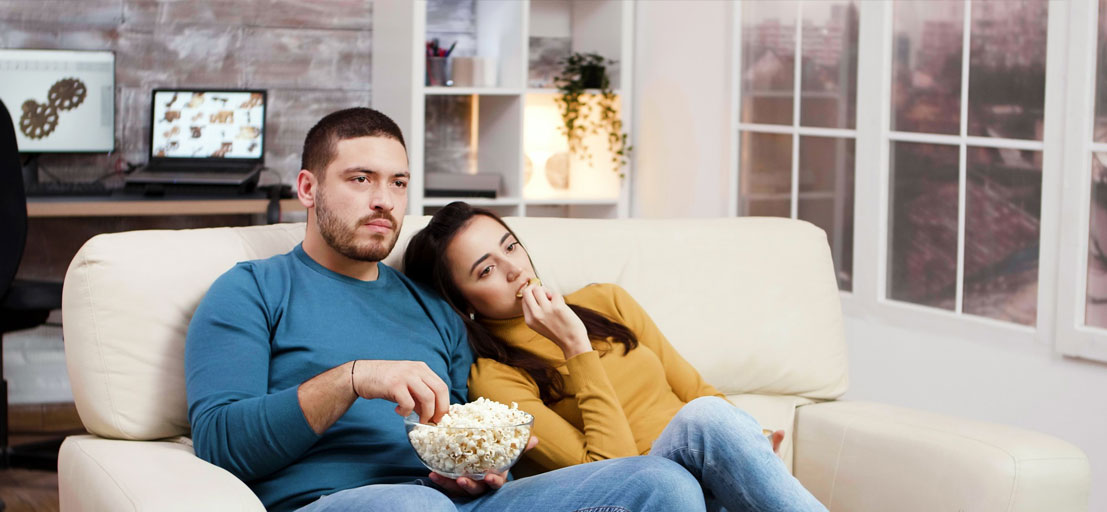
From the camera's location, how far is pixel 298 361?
1827 millimetres

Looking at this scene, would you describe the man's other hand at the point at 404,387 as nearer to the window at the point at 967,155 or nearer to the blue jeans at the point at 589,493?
the blue jeans at the point at 589,493

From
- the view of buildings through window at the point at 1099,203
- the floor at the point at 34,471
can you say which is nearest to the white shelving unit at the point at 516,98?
the floor at the point at 34,471

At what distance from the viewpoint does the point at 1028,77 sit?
2.83m

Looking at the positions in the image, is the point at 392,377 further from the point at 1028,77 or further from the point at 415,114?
the point at 415,114

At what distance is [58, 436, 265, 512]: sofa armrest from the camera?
150 cm

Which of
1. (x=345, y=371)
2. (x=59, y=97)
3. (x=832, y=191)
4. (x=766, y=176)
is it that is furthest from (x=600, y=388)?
(x=59, y=97)

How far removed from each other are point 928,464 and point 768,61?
6.70 feet

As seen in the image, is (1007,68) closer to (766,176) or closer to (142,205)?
(766,176)

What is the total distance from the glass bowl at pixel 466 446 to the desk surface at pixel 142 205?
7.36ft

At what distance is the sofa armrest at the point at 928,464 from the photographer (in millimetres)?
1878

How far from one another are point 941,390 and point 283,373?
6.27 ft

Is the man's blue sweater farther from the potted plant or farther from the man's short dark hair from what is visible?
the potted plant

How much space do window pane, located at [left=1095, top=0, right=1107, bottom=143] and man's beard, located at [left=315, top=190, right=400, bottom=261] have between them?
1683 millimetres

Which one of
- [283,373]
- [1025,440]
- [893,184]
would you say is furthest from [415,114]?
[1025,440]
